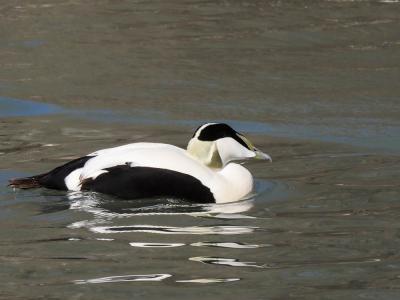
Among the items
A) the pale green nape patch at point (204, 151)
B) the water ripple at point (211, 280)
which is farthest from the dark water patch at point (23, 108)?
the water ripple at point (211, 280)

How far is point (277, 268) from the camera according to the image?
644 cm

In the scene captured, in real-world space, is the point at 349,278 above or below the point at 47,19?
below

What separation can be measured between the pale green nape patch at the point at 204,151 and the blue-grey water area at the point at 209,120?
35cm

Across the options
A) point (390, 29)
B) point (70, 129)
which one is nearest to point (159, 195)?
point (70, 129)

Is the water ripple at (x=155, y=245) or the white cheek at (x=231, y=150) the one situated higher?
the white cheek at (x=231, y=150)

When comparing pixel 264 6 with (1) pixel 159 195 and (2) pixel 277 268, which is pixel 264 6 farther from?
(2) pixel 277 268

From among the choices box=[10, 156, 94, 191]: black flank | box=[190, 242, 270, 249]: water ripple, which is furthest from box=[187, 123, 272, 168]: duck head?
box=[190, 242, 270, 249]: water ripple

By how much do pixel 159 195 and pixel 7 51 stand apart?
623 cm

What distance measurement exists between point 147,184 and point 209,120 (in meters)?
3.17

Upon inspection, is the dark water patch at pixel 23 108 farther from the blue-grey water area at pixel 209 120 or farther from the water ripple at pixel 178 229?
the water ripple at pixel 178 229

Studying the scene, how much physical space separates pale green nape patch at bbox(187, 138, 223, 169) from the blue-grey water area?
0.35m

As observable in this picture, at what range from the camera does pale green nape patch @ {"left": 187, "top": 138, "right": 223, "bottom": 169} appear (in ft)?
27.6

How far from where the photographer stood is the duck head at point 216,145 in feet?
27.6

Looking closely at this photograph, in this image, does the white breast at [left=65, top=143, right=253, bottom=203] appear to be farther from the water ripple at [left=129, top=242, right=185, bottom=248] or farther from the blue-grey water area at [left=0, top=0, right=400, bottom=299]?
the water ripple at [left=129, top=242, right=185, bottom=248]
